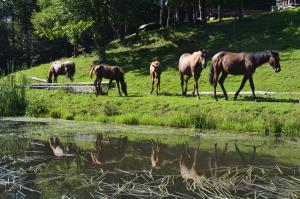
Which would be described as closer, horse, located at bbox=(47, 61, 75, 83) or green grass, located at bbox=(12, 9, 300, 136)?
green grass, located at bbox=(12, 9, 300, 136)

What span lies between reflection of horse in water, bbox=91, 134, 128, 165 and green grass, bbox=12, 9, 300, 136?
3961mm

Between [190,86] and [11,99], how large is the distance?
12.3m

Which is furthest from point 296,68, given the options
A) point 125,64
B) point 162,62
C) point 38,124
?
point 38,124

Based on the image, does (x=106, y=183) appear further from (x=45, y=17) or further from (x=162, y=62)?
(x=45, y=17)

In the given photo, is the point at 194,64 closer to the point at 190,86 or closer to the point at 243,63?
the point at 243,63

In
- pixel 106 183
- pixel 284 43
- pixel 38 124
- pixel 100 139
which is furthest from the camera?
pixel 284 43

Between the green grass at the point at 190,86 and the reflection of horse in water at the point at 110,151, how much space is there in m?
3.96

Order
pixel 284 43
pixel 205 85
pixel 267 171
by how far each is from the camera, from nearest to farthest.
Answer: pixel 267 171
pixel 205 85
pixel 284 43

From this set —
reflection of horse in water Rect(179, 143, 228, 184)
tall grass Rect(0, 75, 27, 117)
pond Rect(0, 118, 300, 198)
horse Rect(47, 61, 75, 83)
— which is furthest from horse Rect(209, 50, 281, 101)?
horse Rect(47, 61, 75, 83)

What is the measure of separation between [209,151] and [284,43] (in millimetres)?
30774

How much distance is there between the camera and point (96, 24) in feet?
152

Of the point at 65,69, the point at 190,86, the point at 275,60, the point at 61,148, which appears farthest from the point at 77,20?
the point at 61,148

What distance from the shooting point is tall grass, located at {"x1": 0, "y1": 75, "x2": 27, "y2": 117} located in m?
26.8

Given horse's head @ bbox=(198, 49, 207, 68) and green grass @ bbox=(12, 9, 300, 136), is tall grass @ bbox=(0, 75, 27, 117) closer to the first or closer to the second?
green grass @ bbox=(12, 9, 300, 136)
